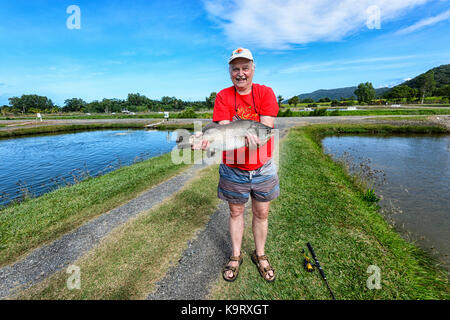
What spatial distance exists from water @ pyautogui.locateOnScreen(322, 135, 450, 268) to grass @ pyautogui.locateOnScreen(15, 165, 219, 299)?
8.28 metres

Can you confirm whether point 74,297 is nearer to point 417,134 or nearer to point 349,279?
point 349,279

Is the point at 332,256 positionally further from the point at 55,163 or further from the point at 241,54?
the point at 55,163

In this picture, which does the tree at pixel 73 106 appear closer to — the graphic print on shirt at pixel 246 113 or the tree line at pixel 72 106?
the tree line at pixel 72 106

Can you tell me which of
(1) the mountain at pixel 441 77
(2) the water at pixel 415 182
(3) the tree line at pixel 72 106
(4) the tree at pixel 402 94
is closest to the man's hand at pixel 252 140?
(2) the water at pixel 415 182

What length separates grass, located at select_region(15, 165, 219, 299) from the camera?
370 cm

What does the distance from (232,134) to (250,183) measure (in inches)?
41.0

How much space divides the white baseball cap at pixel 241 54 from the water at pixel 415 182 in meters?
8.63

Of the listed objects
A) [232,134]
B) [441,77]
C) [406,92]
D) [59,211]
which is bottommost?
[59,211]

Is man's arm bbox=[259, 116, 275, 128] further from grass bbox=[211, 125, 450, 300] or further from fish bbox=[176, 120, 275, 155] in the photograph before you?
grass bbox=[211, 125, 450, 300]

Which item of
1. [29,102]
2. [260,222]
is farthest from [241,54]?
[29,102]

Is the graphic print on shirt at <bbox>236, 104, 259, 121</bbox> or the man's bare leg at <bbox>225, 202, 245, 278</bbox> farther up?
the graphic print on shirt at <bbox>236, 104, 259, 121</bbox>

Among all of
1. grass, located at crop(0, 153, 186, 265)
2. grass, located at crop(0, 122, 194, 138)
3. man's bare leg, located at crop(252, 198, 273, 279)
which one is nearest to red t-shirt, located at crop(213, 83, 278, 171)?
man's bare leg, located at crop(252, 198, 273, 279)

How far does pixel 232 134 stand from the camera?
3.01 m
